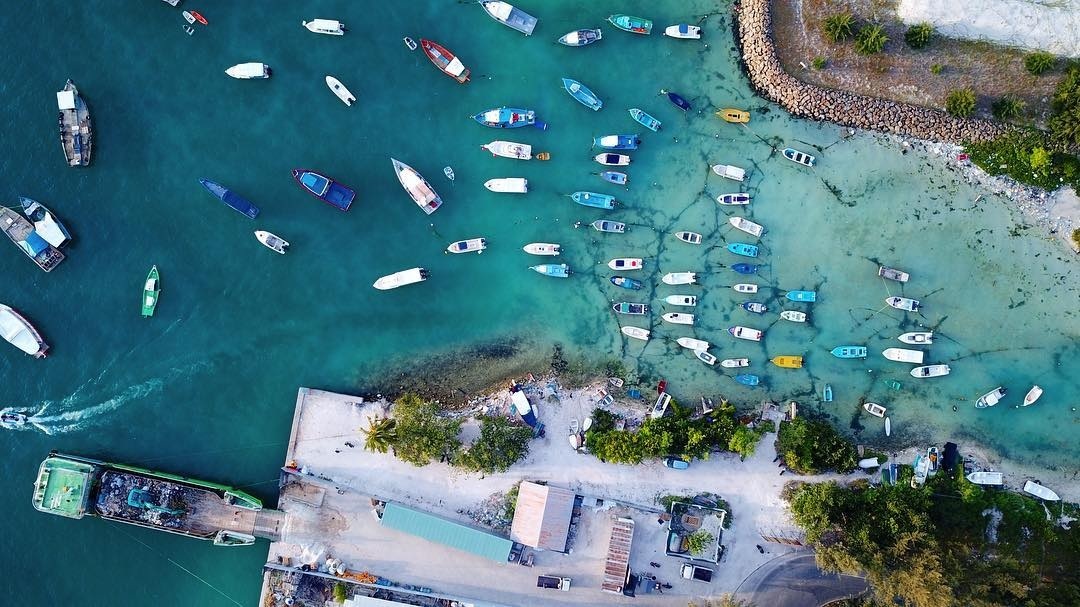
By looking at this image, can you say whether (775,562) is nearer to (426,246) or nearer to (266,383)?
(426,246)

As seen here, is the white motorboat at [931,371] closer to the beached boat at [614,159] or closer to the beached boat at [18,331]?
the beached boat at [614,159]

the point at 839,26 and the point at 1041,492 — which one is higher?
the point at 839,26

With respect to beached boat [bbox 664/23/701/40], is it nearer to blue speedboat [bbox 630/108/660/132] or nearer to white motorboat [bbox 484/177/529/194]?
blue speedboat [bbox 630/108/660/132]

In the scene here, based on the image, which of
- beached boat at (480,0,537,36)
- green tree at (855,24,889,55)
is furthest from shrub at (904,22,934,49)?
beached boat at (480,0,537,36)

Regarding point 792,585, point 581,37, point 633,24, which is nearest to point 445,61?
point 581,37

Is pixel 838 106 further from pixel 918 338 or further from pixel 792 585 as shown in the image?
pixel 792 585

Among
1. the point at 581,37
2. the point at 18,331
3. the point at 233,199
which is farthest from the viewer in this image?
the point at 581,37
